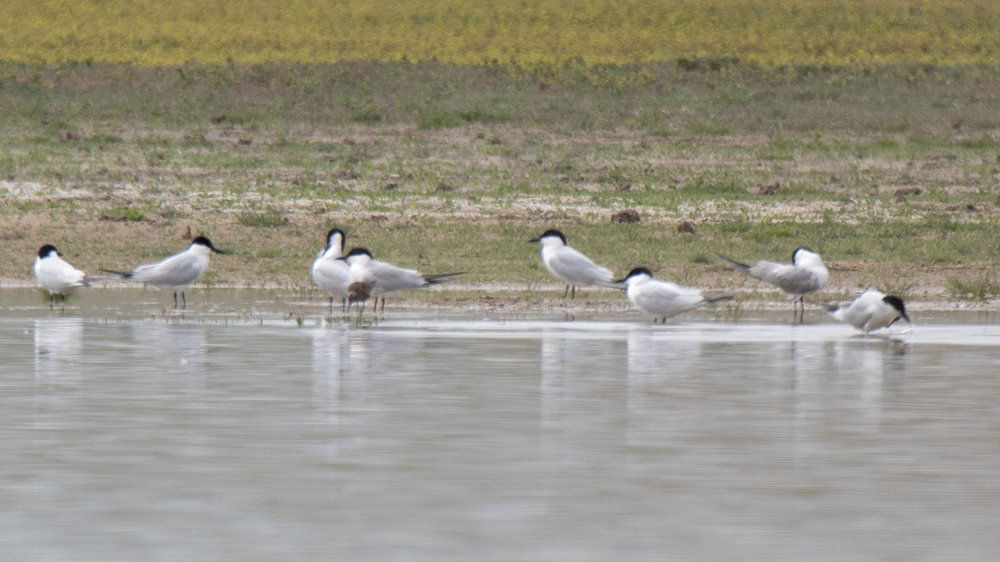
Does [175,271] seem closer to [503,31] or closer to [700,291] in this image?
[700,291]

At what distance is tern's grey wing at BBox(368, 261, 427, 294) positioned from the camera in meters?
13.8

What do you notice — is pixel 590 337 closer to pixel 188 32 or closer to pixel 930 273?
pixel 930 273

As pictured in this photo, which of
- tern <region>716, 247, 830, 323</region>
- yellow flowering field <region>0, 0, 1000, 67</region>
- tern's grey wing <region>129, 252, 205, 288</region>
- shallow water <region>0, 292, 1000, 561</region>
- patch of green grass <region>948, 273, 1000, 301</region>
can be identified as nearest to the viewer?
shallow water <region>0, 292, 1000, 561</region>

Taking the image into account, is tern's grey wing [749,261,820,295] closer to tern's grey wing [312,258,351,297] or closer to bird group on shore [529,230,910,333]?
bird group on shore [529,230,910,333]

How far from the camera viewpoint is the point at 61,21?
150 feet

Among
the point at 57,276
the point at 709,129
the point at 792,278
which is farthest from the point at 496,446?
the point at 709,129

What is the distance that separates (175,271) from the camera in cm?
1433

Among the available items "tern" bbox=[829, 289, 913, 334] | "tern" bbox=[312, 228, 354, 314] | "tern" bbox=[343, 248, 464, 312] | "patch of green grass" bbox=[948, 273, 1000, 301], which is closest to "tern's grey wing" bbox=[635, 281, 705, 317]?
"tern" bbox=[829, 289, 913, 334]

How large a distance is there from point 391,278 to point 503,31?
3194 centimetres

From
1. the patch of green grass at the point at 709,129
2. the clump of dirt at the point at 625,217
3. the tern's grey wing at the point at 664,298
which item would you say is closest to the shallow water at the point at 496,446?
the tern's grey wing at the point at 664,298

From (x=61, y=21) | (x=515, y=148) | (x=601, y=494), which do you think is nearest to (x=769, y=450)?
(x=601, y=494)

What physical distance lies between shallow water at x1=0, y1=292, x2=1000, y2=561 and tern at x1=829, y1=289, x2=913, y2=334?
225 mm

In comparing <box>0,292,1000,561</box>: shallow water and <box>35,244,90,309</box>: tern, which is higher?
<box>35,244,90,309</box>: tern

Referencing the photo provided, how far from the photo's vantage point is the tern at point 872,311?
39.7 ft
